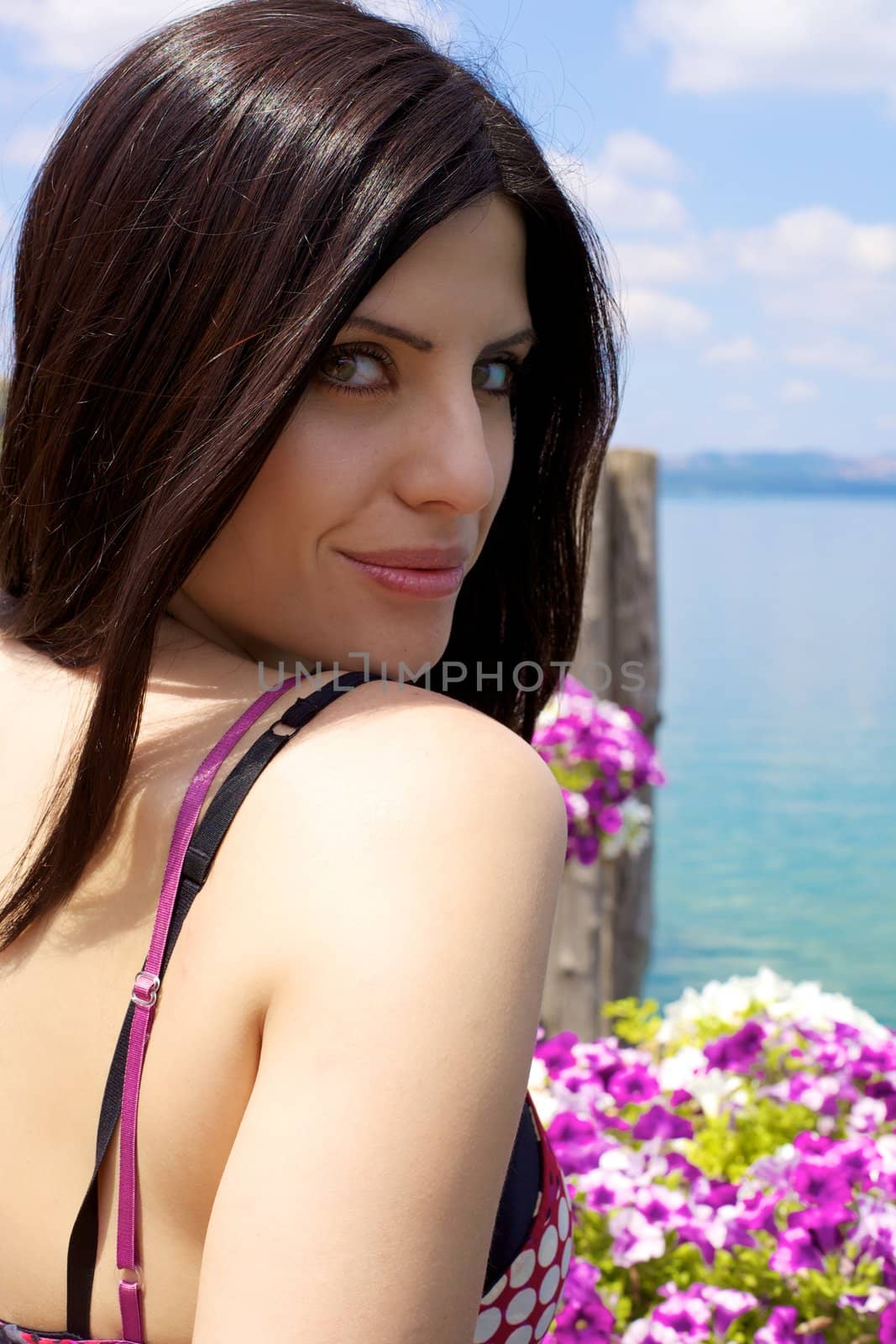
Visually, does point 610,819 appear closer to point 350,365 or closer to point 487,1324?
point 487,1324

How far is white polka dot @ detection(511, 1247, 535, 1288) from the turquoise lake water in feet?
9.41

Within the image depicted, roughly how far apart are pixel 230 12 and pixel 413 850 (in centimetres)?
89

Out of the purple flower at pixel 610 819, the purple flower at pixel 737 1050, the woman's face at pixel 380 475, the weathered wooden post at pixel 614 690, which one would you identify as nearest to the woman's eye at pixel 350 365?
the woman's face at pixel 380 475

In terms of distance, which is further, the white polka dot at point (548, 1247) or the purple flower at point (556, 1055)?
the purple flower at point (556, 1055)

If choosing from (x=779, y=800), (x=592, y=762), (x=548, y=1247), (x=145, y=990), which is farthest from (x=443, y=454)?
(x=779, y=800)

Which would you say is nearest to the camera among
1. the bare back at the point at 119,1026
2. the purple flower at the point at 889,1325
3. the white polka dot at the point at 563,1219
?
the bare back at the point at 119,1026

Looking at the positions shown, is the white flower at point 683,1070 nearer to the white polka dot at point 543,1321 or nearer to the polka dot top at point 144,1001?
the white polka dot at point 543,1321

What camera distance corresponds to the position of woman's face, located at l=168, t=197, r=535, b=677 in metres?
1.15

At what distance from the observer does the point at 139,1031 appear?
0.94 m

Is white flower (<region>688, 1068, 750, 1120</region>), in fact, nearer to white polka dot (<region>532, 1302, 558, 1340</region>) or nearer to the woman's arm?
white polka dot (<region>532, 1302, 558, 1340</region>)

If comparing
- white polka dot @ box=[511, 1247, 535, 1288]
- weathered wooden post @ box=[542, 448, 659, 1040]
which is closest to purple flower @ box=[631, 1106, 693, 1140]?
white polka dot @ box=[511, 1247, 535, 1288]

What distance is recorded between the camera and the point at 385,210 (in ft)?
3.55

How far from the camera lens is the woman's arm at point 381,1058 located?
79 cm

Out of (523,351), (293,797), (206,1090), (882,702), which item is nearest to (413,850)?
(293,797)
